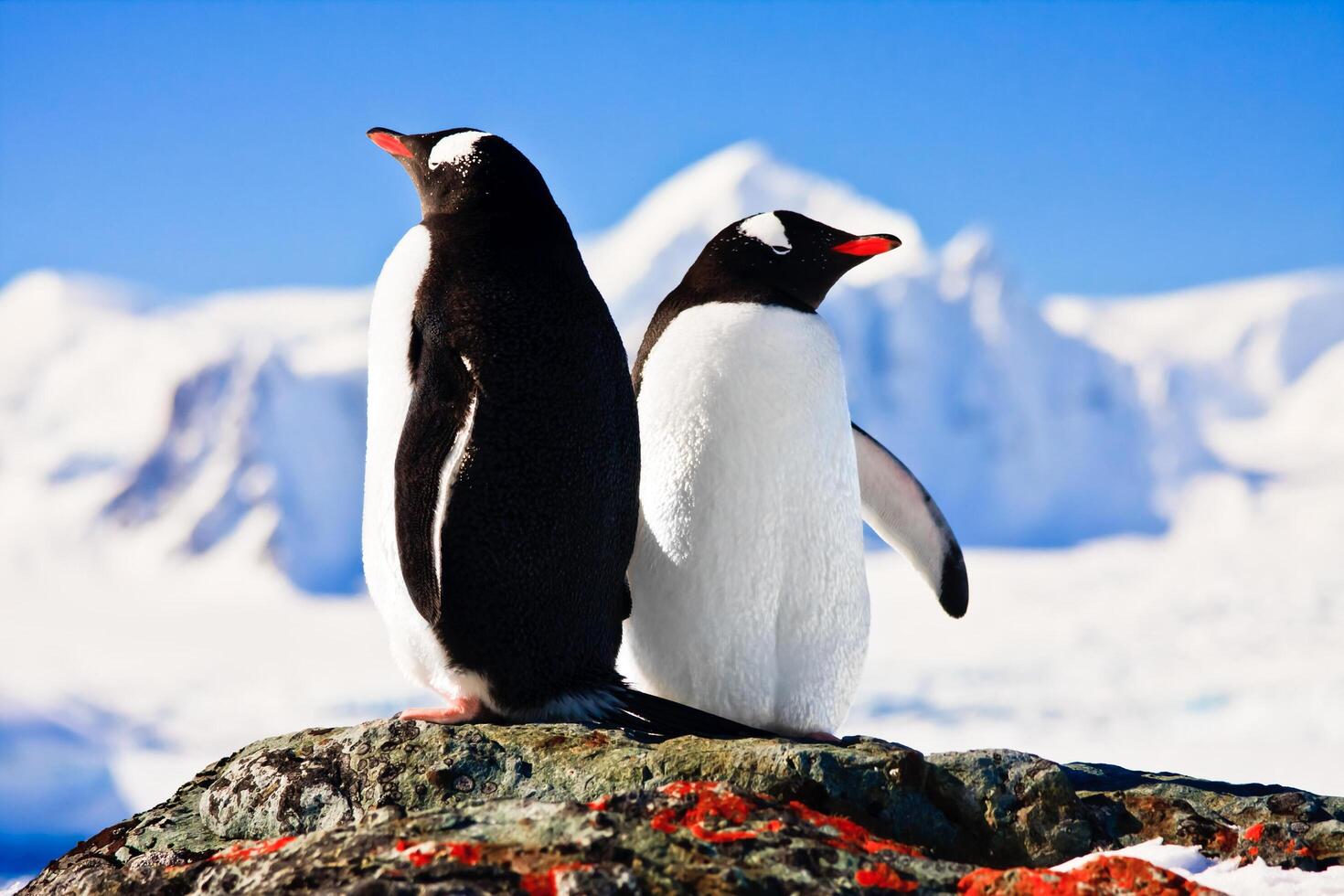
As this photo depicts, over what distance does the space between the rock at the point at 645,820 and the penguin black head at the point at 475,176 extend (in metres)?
1.42

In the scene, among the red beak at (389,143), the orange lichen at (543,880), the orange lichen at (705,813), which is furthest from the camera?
the red beak at (389,143)

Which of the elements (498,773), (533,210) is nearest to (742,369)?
(533,210)

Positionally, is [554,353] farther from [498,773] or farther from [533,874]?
[533,874]

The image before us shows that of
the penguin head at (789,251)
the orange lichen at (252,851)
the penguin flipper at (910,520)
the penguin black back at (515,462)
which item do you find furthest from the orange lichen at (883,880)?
the penguin flipper at (910,520)

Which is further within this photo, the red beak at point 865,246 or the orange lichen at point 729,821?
the red beak at point 865,246

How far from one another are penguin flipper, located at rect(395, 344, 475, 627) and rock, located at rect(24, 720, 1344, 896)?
362 mm

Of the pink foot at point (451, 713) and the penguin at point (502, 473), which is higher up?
the penguin at point (502, 473)

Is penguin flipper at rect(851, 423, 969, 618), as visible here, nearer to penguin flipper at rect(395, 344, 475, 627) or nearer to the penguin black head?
the penguin black head

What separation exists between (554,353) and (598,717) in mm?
950

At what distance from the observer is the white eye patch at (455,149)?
12.4 feet

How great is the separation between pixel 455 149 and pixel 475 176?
0.14 m

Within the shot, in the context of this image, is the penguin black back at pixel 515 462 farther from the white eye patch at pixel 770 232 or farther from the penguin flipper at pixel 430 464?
the white eye patch at pixel 770 232

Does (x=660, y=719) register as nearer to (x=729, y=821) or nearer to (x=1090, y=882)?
(x=729, y=821)

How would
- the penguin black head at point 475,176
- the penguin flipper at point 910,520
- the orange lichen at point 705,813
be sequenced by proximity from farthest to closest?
the penguin flipper at point 910,520 < the penguin black head at point 475,176 < the orange lichen at point 705,813
